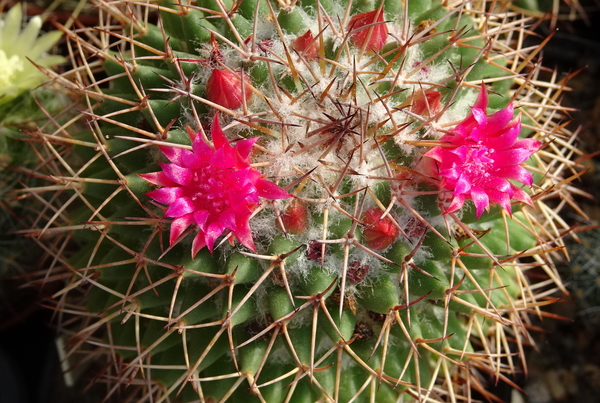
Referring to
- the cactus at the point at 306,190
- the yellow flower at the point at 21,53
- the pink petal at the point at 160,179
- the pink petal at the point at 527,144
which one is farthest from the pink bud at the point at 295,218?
the yellow flower at the point at 21,53

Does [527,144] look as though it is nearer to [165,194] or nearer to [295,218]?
[295,218]

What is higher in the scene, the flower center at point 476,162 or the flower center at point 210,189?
the flower center at point 210,189

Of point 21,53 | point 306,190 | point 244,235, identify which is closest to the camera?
A: point 244,235

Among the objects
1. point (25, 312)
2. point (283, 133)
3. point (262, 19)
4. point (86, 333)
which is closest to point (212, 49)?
point (262, 19)

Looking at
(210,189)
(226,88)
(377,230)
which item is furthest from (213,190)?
(377,230)

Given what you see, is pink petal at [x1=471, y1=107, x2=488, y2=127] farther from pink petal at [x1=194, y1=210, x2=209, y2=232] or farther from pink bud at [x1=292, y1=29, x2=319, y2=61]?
pink petal at [x1=194, y1=210, x2=209, y2=232]

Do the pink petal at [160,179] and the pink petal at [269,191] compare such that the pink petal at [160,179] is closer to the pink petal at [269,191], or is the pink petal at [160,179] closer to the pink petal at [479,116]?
the pink petal at [269,191]
